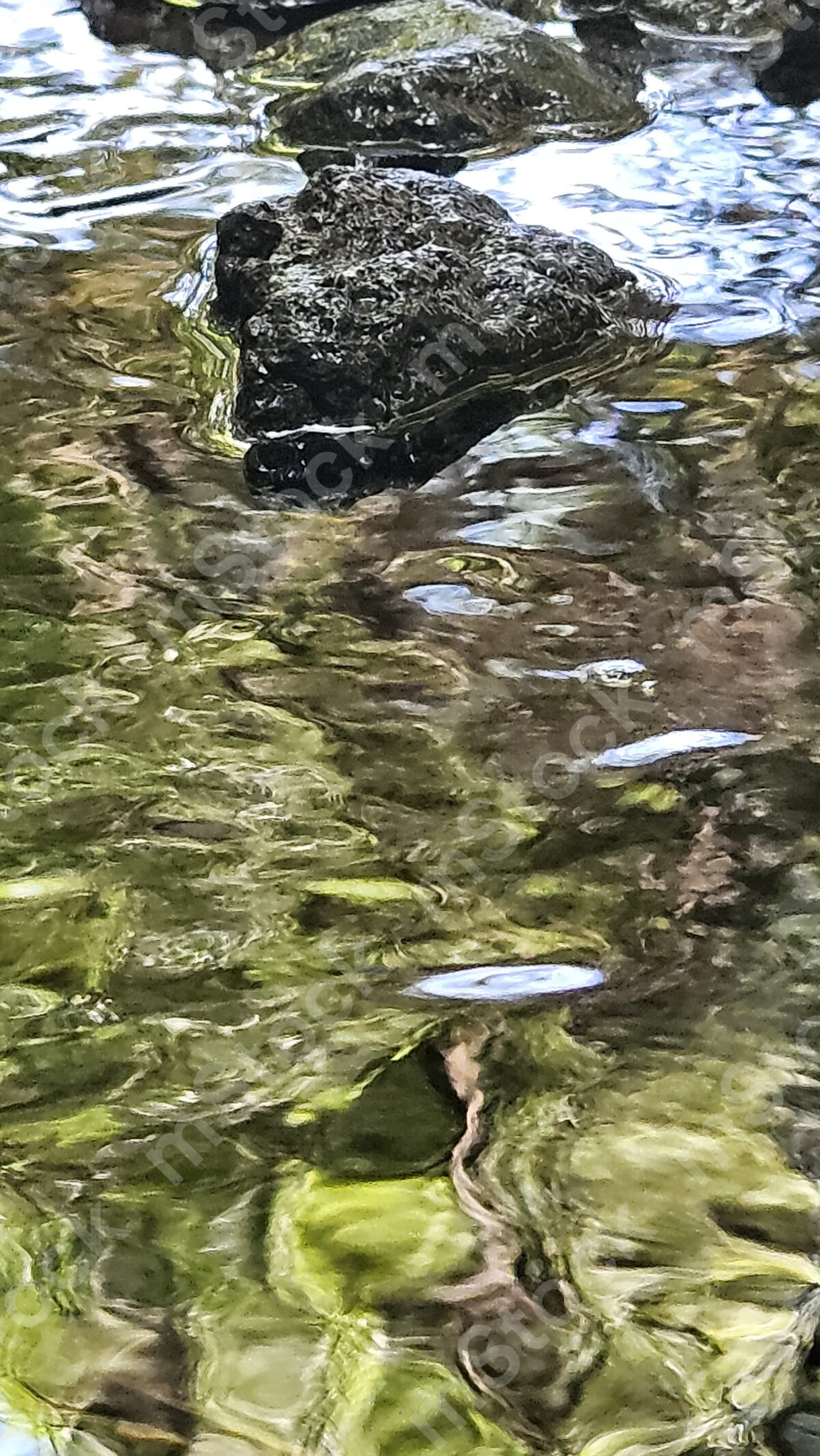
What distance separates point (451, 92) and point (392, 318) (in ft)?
8.18

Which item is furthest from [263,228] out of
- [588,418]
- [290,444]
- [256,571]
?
[256,571]

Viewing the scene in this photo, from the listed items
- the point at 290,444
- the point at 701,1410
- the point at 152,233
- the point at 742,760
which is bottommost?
the point at 701,1410

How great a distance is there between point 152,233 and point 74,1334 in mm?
4439

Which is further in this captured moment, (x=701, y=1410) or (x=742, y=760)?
(x=742, y=760)

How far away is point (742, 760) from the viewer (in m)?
3.00

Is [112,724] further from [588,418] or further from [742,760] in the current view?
[588,418]

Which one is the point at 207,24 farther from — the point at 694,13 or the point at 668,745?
the point at 668,745

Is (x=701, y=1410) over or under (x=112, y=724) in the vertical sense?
under

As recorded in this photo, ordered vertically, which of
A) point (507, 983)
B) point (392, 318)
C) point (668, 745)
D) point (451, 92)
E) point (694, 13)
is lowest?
point (507, 983)

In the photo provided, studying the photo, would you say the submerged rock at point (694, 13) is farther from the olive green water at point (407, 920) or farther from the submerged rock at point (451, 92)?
the olive green water at point (407, 920)

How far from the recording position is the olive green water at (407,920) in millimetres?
1976

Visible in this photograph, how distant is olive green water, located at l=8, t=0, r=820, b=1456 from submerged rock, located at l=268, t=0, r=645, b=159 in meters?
2.11

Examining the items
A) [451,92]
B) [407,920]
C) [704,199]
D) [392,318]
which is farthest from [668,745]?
[451,92]

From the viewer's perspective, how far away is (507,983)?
256 cm
